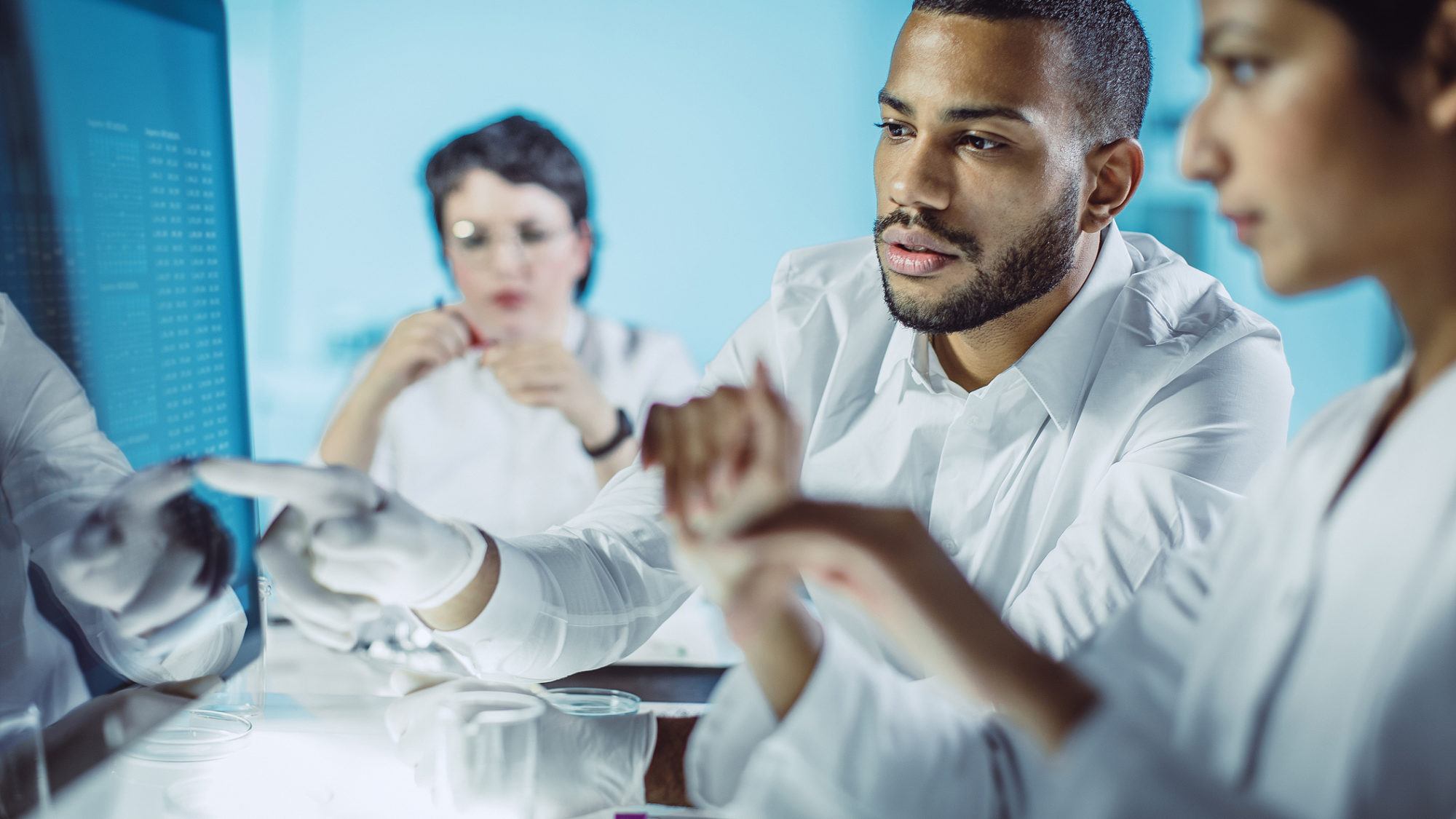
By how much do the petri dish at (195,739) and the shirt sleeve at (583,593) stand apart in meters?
0.18

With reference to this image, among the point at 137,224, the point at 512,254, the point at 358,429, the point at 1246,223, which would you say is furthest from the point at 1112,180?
the point at 358,429

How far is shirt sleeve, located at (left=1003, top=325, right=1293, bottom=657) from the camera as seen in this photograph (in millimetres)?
800

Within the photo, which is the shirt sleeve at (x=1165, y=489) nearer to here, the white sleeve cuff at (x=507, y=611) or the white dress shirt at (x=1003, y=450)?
the white dress shirt at (x=1003, y=450)

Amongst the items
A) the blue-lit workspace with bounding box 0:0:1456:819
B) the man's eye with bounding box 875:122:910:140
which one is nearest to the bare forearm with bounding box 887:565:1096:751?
the blue-lit workspace with bounding box 0:0:1456:819

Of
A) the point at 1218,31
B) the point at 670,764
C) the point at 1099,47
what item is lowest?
the point at 670,764

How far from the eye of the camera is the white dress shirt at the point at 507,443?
174 centimetres

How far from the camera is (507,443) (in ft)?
5.80

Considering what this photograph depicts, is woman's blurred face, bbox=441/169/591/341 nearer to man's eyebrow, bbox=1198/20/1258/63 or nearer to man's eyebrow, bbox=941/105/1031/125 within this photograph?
man's eyebrow, bbox=941/105/1031/125

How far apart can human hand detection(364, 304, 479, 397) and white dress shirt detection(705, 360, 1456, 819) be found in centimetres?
133

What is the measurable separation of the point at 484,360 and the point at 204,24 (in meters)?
1.04

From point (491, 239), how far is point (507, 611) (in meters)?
1.09

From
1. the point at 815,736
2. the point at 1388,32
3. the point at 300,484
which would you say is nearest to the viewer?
the point at 1388,32

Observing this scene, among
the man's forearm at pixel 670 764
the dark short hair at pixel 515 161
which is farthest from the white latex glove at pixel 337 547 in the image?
the dark short hair at pixel 515 161

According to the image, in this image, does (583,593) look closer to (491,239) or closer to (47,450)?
(47,450)
